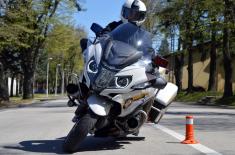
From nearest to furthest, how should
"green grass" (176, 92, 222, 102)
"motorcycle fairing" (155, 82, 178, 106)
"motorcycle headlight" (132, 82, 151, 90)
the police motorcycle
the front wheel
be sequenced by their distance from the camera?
the front wheel < the police motorcycle < "motorcycle headlight" (132, 82, 151, 90) < "motorcycle fairing" (155, 82, 178, 106) < "green grass" (176, 92, 222, 102)

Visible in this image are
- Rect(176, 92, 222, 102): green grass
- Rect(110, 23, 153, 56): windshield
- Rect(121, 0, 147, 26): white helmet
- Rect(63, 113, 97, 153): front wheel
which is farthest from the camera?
Rect(176, 92, 222, 102): green grass

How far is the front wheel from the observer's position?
28.3 feet

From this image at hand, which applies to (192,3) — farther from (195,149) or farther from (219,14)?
(195,149)

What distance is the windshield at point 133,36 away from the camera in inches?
375

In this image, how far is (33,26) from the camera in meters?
49.7

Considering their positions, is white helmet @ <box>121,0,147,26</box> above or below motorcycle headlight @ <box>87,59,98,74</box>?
above

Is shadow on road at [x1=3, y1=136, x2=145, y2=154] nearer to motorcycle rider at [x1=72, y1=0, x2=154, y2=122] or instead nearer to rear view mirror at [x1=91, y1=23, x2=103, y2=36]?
motorcycle rider at [x1=72, y1=0, x2=154, y2=122]

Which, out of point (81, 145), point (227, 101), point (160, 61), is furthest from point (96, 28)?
point (227, 101)

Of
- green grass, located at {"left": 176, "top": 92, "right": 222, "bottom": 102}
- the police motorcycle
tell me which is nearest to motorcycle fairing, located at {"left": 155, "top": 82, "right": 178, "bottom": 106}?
the police motorcycle

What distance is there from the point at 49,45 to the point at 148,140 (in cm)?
4429

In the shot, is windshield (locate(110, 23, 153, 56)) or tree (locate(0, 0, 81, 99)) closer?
windshield (locate(110, 23, 153, 56))

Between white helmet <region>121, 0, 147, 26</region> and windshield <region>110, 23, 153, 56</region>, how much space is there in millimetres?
231

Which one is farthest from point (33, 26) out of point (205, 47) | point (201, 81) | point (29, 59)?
point (201, 81)

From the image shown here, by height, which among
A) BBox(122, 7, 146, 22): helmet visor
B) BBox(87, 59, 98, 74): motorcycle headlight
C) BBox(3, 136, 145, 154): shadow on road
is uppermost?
BBox(122, 7, 146, 22): helmet visor
